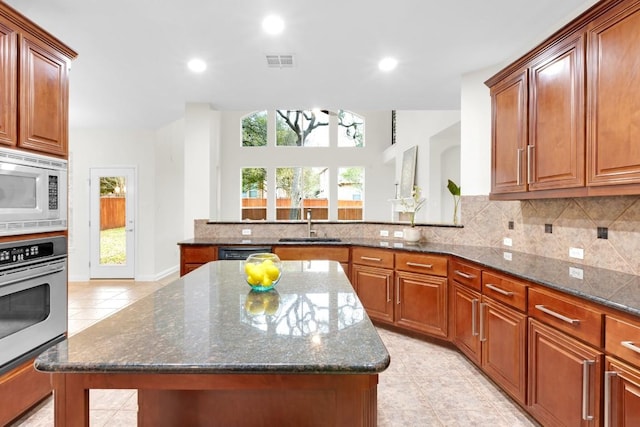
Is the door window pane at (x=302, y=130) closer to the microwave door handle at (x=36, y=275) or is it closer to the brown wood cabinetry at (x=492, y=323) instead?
the brown wood cabinetry at (x=492, y=323)

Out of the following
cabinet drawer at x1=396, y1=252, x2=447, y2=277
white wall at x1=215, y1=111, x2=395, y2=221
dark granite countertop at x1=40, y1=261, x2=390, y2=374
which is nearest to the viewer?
dark granite countertop at x1=40, y1=261, x2=390, y2=374

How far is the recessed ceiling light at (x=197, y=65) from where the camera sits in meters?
3.28

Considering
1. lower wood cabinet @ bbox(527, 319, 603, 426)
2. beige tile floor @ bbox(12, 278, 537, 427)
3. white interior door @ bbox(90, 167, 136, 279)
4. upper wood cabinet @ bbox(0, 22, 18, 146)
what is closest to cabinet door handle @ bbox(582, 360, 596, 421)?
lower wood cabinet @ bbox(527, 319, 603, 426)

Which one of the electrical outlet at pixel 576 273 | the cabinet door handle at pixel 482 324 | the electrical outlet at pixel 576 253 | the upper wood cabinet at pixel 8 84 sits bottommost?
the cabinet door handle at pixel 482 324

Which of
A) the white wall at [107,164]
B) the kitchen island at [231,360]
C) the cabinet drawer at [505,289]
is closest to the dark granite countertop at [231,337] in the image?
the kitchen island at [231,360]

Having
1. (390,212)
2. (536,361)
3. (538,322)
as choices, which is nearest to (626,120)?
(538,322)

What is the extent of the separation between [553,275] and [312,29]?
238 cm

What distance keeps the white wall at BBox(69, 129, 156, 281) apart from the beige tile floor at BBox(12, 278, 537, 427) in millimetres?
3961

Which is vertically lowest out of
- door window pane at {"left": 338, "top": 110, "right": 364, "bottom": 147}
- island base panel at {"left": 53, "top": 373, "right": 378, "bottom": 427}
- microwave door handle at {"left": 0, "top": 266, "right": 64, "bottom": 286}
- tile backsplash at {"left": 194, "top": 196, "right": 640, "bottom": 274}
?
island base panel at {"left": 53, "top": 373, "right": 378, "bottom": 427}

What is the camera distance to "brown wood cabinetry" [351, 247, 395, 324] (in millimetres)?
3463

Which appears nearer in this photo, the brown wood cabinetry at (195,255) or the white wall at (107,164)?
the brown wood cabinetry at (195,255)

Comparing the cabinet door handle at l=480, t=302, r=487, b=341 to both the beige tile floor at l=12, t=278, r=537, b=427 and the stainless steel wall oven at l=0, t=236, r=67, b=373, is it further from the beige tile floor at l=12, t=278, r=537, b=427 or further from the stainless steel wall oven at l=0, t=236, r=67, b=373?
the stainless steel wall oven at l=0, t=236, r=67, b=373

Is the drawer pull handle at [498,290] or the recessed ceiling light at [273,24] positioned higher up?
the recessed ceiling light at [273,24]

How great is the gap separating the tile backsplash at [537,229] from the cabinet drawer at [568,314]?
0.60m
